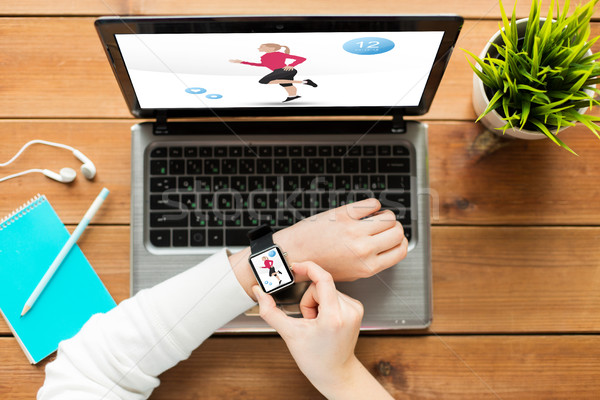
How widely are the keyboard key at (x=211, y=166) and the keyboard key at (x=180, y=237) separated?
0.10 meters

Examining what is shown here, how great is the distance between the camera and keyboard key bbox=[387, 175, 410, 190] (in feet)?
2.40

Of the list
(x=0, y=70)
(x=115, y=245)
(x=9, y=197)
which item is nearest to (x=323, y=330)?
(x=115, y=245)

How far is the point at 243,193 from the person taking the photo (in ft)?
2.40

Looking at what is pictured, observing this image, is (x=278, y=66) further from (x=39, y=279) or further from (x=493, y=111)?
(x=39, y=279)

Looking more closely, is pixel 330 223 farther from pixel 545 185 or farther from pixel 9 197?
pixel 9 197

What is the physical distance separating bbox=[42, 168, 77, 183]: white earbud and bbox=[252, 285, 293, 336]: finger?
15.1 inches

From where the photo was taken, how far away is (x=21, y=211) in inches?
29.6

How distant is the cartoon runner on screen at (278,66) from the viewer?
1.90 ft

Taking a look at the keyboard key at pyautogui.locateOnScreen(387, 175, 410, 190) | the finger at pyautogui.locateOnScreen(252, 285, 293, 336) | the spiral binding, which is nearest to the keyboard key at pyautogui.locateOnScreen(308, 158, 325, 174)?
the keyboard key at pyautogui.locateOnScreen(387, 175, 410, 190)

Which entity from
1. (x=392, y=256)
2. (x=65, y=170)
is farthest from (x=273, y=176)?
(x=65, y=170)

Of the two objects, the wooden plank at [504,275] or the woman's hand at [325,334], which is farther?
the wooden plank at [504,275]

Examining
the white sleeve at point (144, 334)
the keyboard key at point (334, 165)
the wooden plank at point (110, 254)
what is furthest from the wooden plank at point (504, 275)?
the keyboard key at point (334, 165)

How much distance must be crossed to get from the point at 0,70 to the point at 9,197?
0.23 metres

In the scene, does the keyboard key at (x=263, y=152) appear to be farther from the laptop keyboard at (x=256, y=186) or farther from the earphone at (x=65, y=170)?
the earphone at (x=65, y=170)
